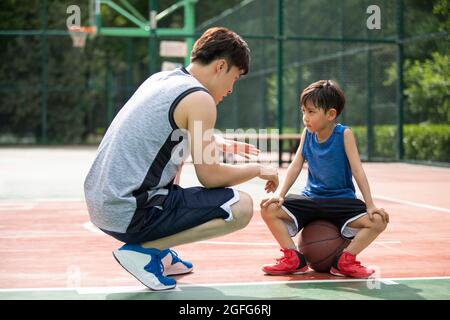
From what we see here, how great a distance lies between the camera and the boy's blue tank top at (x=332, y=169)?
186 inches

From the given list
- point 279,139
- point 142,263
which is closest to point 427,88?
point 279,139

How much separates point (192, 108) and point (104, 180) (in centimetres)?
55

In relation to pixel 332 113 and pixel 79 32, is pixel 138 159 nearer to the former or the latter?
pixel 332 113

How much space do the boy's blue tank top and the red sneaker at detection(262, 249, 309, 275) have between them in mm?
372

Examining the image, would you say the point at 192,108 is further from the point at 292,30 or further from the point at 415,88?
the point at 292,30

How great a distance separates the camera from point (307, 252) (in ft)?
15.6

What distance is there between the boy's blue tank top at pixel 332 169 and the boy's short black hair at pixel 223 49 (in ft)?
2.71

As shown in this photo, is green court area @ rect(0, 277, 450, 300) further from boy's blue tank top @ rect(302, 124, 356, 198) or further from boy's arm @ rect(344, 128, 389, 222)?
boy's blue tank top @ rect(302, 124, 356, 198)

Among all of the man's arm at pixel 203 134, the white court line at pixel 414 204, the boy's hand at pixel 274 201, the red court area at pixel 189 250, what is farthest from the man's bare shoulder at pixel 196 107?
the white court line at pixel 414 204

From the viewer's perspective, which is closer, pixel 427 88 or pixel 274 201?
pixel 274 201

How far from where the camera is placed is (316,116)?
471 centimetres

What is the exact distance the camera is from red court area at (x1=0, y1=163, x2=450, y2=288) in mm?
4578

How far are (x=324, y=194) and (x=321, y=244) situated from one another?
0.29 meters
